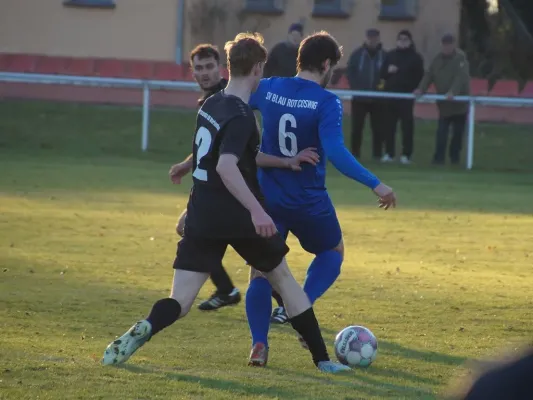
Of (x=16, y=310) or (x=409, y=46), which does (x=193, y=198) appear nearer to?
(x=16, y=310)

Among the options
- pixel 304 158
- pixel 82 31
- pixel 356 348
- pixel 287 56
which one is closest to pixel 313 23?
pixel 82 31

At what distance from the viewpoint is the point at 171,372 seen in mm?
5887

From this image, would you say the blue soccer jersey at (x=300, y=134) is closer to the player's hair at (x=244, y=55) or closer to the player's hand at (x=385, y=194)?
the player's hand at (x=385, y=194)

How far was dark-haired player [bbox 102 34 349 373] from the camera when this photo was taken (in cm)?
561

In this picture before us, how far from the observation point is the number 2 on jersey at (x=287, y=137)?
20.9ft

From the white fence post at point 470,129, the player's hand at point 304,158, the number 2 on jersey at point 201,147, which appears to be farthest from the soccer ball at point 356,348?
the white fence post at point 470,129

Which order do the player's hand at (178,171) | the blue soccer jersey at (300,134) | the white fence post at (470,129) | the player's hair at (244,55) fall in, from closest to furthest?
the player's hair at (244,55) < the blue soccer jersey at (300,134) < the player's hand at (178,171) < the white fence post at (470,129)

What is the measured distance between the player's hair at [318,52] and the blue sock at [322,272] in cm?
108

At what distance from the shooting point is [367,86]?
72.2 feet

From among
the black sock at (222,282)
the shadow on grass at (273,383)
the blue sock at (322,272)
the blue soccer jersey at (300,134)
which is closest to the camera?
the shadow on grass at (273,383)

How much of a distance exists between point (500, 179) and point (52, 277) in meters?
12.1

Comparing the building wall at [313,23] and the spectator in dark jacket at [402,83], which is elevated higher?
the building wall at [313,23]

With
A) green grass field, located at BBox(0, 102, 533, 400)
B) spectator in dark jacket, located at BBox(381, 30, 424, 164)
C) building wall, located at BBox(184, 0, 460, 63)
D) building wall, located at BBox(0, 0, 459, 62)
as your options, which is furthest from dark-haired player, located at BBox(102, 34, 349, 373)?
building wall, located at BBox(0, 0, 459, 62)

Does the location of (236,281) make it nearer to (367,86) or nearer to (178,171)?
(178,171)
